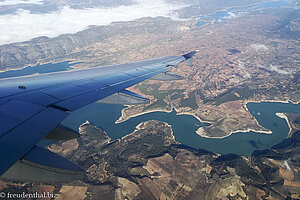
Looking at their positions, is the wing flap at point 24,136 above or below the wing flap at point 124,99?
above

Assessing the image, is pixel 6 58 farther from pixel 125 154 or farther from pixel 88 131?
pixel 125 154

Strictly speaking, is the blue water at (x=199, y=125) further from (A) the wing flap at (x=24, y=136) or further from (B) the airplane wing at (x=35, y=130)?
(A) the wing flap at (x=24, y=136)

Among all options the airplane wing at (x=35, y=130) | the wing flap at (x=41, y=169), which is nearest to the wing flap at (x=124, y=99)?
the airplane wing at (x=35, y=130)

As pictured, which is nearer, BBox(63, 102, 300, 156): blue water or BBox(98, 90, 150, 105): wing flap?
BBox(98, 90, 150, 105): wing flap

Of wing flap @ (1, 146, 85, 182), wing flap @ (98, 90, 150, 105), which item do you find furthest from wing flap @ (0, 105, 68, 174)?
wing flap @ (98, 90, 150, 105)

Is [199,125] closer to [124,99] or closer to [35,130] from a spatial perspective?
[124,99]

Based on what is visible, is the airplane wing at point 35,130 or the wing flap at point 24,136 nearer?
the wing flap at point 24,136

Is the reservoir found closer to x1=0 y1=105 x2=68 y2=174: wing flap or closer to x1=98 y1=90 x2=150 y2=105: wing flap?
x1=98 y1=90 x2=150 y2=105: wing flap

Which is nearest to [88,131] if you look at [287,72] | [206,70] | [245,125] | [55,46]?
[245,125]
